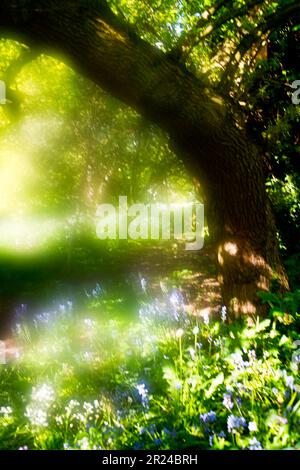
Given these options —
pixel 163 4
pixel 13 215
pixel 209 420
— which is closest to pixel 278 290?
pixel 209 420

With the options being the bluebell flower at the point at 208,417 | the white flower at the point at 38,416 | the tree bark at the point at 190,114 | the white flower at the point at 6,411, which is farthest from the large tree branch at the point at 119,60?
the white flower at the point at 6,411

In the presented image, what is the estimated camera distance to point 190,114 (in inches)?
155

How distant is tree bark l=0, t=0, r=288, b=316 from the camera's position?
3557 mm

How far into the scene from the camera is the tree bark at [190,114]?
356 centimetres

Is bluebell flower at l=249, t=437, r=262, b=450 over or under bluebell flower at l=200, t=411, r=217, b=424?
under

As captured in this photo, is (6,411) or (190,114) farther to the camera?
A: (190,114)

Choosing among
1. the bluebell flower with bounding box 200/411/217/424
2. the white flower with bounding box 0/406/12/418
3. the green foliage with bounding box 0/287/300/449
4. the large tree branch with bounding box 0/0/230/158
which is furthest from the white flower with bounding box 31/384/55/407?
the large tree branch with bounding box 0/0/230/158

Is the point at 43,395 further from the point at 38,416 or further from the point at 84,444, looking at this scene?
the point at 84,444

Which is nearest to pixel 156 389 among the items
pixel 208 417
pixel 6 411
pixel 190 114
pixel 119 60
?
pixel 208 417

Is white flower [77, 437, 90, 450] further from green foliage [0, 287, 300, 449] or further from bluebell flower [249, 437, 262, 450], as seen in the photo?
bluebell flower [249, 437, 262, 450]

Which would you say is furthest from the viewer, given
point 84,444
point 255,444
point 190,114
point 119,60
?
point 190,114

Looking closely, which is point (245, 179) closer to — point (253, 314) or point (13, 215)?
point (253, 314)

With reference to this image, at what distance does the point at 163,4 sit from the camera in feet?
22.4

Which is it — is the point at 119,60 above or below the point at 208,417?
above
